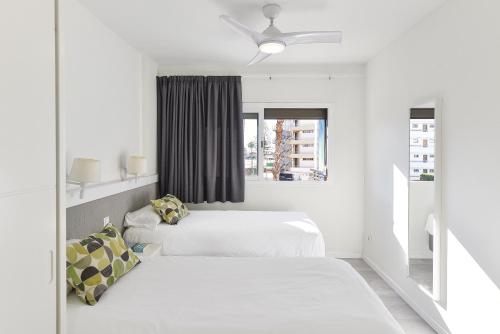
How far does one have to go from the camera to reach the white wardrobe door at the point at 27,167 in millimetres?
1044

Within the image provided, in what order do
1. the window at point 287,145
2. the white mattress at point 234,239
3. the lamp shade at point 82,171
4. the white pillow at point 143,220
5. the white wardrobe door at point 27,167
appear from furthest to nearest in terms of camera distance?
the window at point 287,145 → the white pillow at point 143,220 → the white mattress at point 234,239 → the lamp shade at point 82,171 → the white wardrobe door at point 27,167

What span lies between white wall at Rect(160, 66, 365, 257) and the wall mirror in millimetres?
1358

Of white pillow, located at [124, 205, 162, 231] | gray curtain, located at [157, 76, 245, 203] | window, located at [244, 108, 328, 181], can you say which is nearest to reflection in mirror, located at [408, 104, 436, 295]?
window, located at [244, 108, 328, 181]

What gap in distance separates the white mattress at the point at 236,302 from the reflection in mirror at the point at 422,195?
0.99m

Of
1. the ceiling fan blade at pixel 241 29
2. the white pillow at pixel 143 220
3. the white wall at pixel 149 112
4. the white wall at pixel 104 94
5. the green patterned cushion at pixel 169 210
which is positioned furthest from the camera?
the white wall at pixel 149 112

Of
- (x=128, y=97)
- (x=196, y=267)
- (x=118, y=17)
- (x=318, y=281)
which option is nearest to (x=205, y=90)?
(x=128, y=97)

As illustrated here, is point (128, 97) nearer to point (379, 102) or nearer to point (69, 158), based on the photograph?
point (69, 158)

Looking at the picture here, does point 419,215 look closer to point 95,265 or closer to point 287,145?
point 287,145

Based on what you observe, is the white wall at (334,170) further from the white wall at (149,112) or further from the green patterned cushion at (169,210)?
the green patterned cushion at (169,210)

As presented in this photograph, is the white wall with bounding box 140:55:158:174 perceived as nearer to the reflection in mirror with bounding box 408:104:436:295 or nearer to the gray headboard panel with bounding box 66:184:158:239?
the gray headboard panel with bounding box 66:184:158:239

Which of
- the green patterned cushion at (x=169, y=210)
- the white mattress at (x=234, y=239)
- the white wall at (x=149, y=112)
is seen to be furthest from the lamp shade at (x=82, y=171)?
the white wall at (x=149, y=112)

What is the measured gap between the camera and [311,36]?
265cm

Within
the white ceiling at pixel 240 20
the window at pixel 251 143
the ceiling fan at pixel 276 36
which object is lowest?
the window at pixel 251 143

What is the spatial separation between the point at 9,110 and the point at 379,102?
12.1 ft
